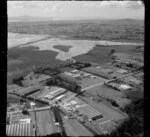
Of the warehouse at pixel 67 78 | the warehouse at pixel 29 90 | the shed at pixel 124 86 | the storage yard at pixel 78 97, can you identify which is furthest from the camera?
the warehouse at pixel 67 78

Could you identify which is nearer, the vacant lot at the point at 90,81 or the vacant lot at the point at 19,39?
the vacant lot at the point at 90,81

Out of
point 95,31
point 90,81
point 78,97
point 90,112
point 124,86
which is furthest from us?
point 95,31

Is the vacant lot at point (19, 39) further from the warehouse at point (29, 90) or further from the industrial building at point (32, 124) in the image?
the industrial building at point (32, 124)

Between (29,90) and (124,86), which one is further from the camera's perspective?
(124,86)

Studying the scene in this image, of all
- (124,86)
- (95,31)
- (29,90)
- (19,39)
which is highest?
(95,31)

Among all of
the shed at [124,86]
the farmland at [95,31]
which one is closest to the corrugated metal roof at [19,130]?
the shed at [124,86]

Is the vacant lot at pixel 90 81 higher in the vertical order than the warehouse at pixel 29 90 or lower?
higher

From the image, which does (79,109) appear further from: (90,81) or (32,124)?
(90,81)

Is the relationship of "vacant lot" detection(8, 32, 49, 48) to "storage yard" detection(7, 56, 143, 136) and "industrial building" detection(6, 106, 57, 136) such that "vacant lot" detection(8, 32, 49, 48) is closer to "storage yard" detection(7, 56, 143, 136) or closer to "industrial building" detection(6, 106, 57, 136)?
"storage yard" detection(7, 56, 143, 136)

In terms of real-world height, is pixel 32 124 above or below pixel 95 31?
below

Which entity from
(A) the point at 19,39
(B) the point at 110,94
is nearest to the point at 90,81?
(B) the point at 110,94
